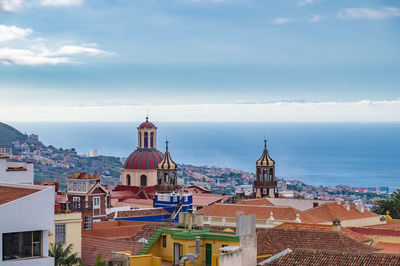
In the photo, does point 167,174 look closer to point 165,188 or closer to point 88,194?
point 165,188

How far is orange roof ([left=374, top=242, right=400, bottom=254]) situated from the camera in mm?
33469

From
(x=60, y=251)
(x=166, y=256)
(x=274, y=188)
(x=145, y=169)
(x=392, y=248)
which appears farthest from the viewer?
(x=145, y=169)

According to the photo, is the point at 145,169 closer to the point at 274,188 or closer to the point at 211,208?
the point at 274,188

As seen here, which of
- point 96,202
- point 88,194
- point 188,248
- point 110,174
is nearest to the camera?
point 188,248

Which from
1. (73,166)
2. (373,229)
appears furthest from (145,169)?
(73,166)

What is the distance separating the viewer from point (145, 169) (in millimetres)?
81062

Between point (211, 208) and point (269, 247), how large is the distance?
22.0 meters

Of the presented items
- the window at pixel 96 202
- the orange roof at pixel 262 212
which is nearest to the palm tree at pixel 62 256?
the orange roof at pixel 262 212

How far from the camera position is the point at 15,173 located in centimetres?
2964

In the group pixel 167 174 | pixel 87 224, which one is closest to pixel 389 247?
pixel 87 224

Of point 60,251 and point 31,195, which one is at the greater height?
point 31,195

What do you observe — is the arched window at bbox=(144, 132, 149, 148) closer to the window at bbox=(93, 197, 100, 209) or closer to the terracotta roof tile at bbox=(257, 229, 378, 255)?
the window at bbox=(93, 197, 100, 209)

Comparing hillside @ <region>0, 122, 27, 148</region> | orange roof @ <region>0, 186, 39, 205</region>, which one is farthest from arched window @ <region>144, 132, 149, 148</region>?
hillside @ <region>0, 122, 27, 148</region>

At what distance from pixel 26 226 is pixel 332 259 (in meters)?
7.77
